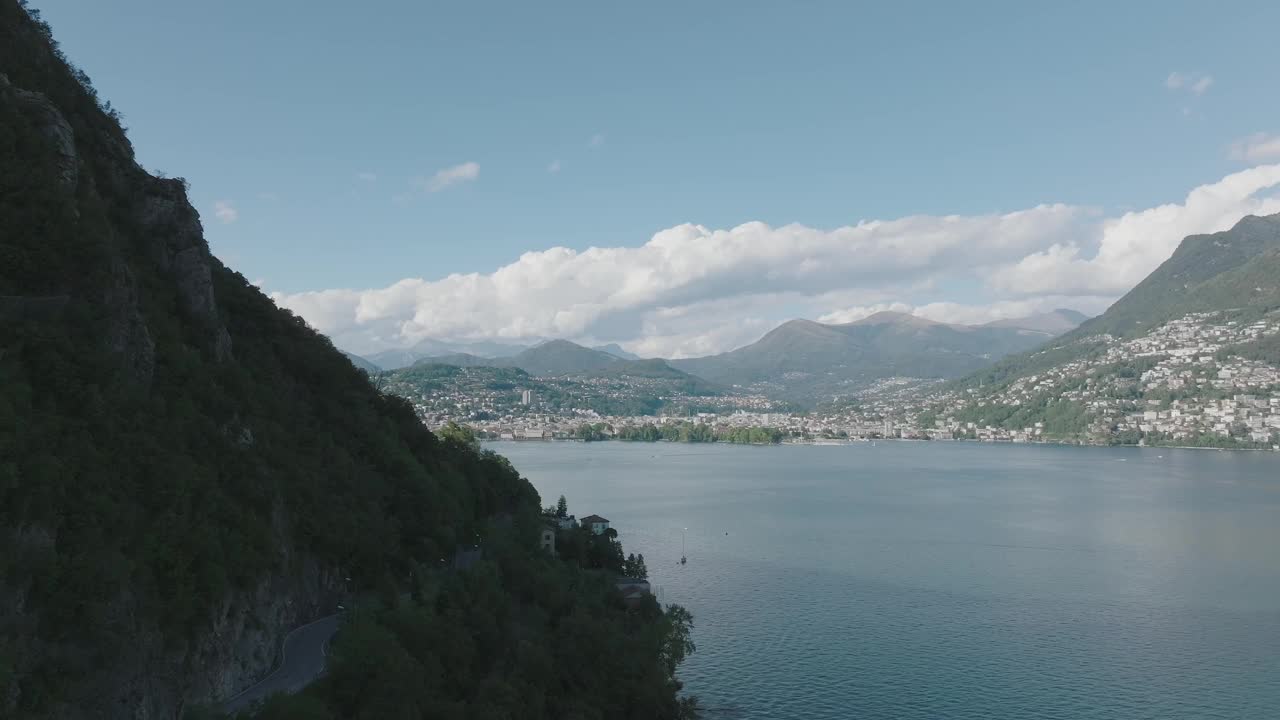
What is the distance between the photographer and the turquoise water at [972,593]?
21297mm

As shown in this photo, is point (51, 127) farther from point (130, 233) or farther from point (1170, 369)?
point (1170, 369)

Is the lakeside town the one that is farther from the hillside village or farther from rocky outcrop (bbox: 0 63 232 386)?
rocky outcrop (bbox: 0 63 232 386)

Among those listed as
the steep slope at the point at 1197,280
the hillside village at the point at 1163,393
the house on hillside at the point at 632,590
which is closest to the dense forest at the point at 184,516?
the house on hillside at the point at 632,590

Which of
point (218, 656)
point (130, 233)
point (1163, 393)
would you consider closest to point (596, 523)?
point (130, 233)

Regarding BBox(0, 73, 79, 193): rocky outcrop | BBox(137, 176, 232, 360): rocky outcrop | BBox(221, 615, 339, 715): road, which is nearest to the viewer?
BBox(221, 615, 339, 715): road

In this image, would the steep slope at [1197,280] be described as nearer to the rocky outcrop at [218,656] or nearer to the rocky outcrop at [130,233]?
the rocky outcrop at [130,233]

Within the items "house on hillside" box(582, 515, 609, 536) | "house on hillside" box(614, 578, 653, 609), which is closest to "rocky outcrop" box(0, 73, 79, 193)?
"house on hillside" box(614, 578, 653, 609)

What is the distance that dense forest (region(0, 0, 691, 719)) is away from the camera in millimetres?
9953

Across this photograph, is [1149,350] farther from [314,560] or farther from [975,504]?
[314,560]

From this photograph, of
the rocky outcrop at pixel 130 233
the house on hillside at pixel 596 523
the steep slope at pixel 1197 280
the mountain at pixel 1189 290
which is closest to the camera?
the rocky outcrop at pixel 130 233

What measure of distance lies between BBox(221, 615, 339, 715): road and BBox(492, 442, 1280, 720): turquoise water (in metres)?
9.38

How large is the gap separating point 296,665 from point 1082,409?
442 ft

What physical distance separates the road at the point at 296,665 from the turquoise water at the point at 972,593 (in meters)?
9.38

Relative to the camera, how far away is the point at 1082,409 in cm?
12812
